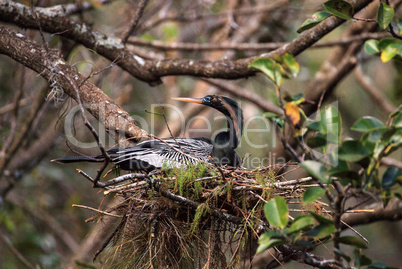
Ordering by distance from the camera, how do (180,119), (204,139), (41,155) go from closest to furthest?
(204,139) → (41,155) → (180,119)

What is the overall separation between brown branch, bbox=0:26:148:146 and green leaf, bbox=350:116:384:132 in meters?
1.94

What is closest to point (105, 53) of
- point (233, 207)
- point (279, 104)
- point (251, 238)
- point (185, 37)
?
point (233, 207)

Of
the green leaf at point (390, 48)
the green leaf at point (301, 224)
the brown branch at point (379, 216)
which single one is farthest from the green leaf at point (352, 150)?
the brown branch at point (379, 216)

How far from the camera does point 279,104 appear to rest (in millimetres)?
1947

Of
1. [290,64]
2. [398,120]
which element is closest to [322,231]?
[398,120]

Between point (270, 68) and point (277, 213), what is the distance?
72 centimetres

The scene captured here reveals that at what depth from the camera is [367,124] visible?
6.30ft

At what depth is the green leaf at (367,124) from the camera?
1902 millimetres

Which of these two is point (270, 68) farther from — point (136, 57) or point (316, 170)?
point (136, 57)

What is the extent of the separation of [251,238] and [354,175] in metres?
1.29

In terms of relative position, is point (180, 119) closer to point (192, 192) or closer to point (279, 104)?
point (192, 192)

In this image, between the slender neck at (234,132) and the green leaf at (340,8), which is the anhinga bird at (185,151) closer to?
the slender neck at (234,132)

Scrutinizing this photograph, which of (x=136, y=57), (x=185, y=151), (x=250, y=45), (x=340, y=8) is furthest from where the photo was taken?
(x=250, y=45)

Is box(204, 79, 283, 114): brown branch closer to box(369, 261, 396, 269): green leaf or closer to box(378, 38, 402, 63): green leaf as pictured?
box(378, 38, 402, 63): green leaf
